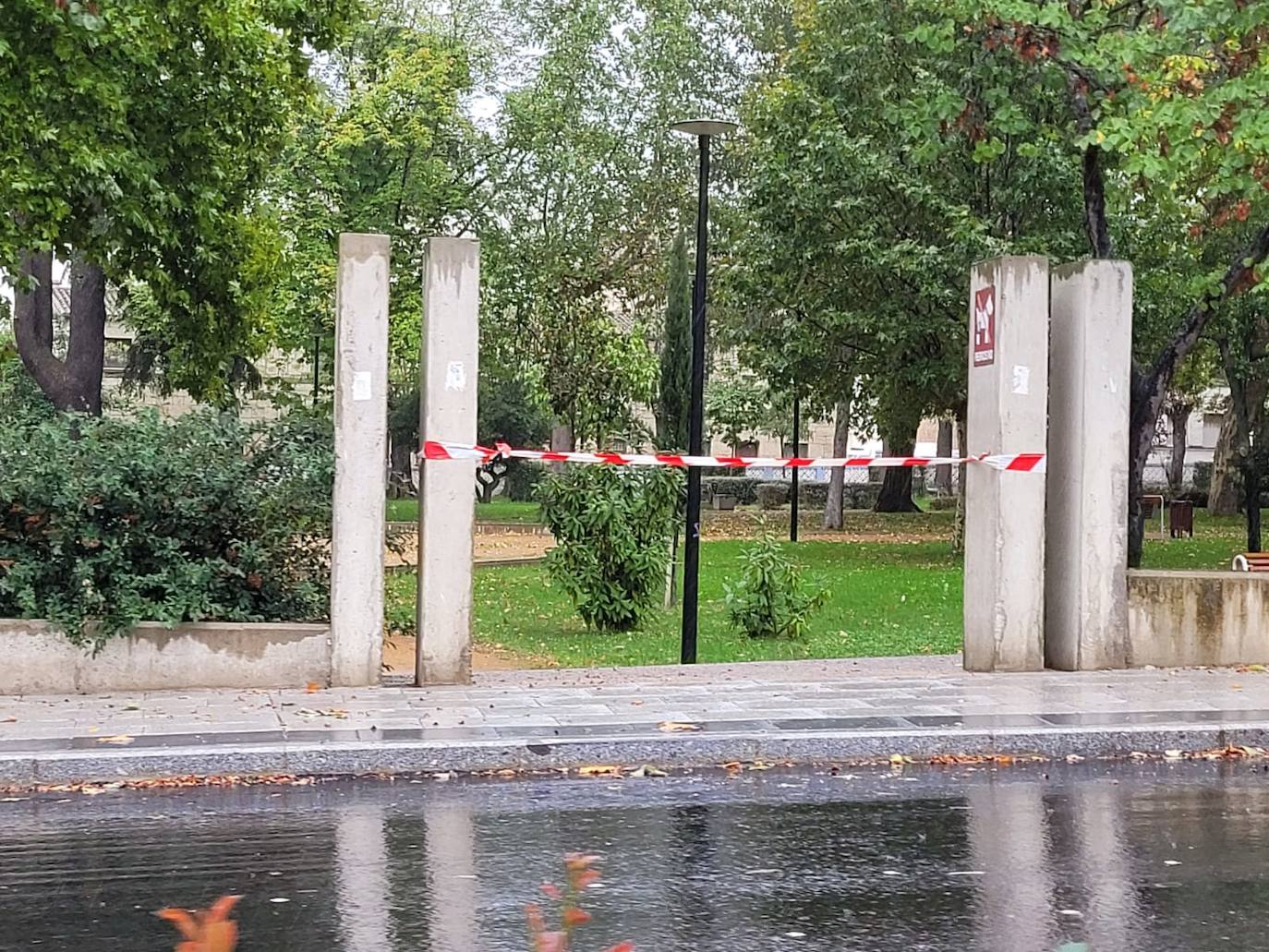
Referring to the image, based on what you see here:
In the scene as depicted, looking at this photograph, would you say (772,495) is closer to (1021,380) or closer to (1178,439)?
(1178,439)

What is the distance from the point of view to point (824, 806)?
7707mm

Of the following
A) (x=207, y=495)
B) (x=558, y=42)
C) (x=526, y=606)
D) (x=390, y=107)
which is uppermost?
(x=558, y=42)

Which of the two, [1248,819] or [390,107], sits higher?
[390,107]

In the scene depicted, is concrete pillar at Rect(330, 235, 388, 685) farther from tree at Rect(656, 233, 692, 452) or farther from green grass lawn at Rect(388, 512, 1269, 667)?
tree at Rect(656, 233, 692, 452)

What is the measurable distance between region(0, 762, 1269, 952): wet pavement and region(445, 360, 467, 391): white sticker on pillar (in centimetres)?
315

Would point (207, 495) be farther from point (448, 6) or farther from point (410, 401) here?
point (410, 401)

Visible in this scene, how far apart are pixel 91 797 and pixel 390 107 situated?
27941 millimetres

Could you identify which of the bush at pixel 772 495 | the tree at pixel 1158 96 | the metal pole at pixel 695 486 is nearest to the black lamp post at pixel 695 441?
the metal pole at pixel 695 486

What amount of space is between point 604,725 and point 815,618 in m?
9.17

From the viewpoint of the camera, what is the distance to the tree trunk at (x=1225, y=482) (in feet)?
142

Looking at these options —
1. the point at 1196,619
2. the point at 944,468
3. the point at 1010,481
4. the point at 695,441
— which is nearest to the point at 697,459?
the point at 695,441

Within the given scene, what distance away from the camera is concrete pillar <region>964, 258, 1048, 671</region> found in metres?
11.2

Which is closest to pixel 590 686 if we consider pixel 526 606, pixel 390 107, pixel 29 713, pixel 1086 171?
pixel 29 713

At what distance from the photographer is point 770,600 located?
15.8 metres
